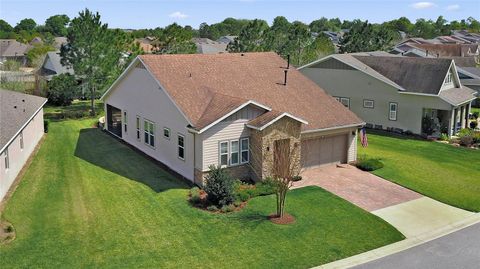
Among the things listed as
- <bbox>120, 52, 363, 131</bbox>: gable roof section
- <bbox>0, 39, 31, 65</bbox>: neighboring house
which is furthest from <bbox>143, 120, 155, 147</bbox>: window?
<bbox>0, 39, 31, 65</bbox>: neighboring house

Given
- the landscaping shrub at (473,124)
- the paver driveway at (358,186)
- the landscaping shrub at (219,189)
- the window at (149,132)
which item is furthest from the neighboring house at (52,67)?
the landscaping shrub at (473,124)

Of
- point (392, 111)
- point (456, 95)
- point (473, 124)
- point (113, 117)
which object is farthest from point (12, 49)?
point (473, 124)

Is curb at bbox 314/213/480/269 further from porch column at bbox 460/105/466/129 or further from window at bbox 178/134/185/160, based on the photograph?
porch column at bbox 460/105/466/129

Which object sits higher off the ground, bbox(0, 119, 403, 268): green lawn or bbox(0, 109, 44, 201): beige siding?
bbox(0, 109, 44, 201): beige siding

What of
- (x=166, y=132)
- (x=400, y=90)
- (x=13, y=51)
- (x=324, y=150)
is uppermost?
(x=13, y=51)

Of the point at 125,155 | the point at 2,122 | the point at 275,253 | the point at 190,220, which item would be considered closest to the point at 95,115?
the point at 125,155

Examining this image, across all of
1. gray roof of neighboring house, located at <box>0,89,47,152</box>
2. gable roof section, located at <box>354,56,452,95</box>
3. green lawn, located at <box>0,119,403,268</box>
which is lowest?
green lawn, located at <box>0,119,403,268</box>

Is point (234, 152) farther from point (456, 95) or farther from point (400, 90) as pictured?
point (456, 95)
